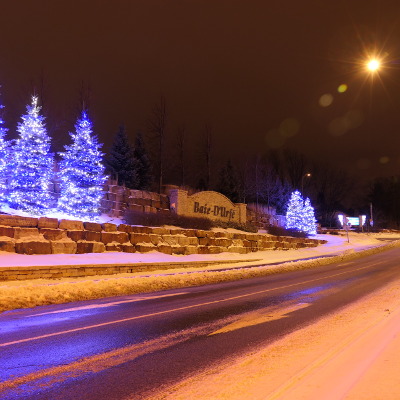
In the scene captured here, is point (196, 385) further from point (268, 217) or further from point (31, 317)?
point (268, 217)

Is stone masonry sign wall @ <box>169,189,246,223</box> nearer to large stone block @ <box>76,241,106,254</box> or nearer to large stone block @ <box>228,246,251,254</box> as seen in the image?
large stone block @ <box>228,246,251,254</box>

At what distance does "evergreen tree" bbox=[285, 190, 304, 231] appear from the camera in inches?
1857

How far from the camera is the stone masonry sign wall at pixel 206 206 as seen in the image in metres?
30.2

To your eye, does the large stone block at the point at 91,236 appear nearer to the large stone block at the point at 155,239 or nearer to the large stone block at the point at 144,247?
the large stone block at the point at 144,247

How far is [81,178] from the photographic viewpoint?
78.7ft

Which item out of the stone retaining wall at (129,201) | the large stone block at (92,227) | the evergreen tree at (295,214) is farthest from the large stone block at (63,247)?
the evergreen tree at (295,214)

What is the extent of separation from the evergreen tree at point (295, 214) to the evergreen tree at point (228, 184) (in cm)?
657

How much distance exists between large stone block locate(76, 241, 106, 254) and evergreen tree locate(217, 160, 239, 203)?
Answer: 29.3 m

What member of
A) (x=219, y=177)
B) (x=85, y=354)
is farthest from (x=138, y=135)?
(x=85, y=354)

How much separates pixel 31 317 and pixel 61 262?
7838 millimetres

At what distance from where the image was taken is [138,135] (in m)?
45.2

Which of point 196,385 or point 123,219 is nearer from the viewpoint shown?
point 196,385

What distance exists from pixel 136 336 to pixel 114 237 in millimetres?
14581

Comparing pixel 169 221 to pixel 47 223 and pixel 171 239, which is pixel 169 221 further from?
pixel 47 223
